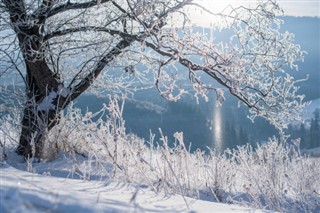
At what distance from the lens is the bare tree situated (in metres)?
6.47

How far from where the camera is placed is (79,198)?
76.1 inches

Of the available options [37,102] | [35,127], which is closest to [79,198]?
[35,127]

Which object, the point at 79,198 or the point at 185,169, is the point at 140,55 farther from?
the point at 79,198

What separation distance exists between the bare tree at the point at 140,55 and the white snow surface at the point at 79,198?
3.99m

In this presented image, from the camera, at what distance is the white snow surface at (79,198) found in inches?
71.3

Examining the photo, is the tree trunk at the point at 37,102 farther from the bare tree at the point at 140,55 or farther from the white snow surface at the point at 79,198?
the white snow surface at the point at 79,198

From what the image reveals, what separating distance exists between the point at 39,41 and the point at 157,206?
495 cm

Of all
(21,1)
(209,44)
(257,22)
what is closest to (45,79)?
(21,1)

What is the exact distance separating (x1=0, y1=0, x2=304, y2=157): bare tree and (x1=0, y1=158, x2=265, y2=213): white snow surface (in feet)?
13.1

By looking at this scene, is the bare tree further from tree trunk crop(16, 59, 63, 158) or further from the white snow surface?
the white snow surface

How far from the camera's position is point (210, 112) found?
Answer: 494 ft

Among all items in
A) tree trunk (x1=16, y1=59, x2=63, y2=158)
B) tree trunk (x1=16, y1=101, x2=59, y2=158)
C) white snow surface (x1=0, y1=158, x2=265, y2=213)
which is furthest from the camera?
tree trunk (x1=16, y1=59, x2=63, y2=158)

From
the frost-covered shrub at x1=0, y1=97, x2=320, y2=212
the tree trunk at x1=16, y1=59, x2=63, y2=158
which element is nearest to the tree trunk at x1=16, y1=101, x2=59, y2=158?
the tree trunk at x1=16, y1=59, x2=63, y2=158

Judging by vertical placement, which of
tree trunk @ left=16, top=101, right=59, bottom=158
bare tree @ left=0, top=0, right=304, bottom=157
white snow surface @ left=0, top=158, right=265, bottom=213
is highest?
→ bare tree @ left=0, top=0, right=304, bottom=157
